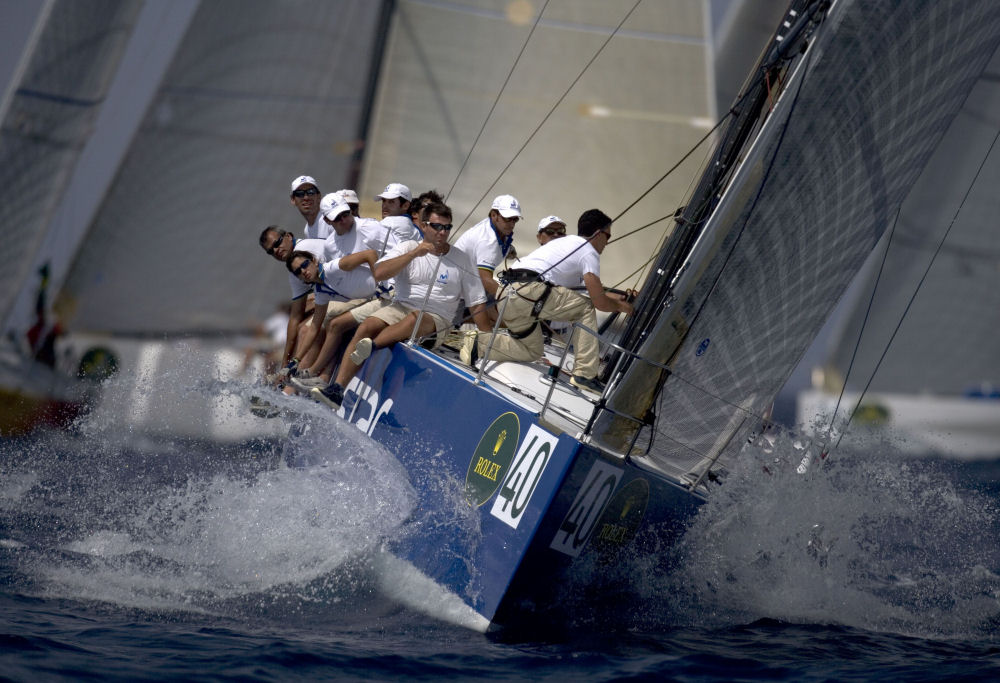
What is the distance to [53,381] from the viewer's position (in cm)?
810

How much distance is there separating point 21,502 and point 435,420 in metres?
2.12

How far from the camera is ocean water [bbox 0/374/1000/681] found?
3.08 meters

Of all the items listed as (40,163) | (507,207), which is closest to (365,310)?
(507,207)

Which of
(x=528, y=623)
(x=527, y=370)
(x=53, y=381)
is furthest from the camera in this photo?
(x=53, y=381)

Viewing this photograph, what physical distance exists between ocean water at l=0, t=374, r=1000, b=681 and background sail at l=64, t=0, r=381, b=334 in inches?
129

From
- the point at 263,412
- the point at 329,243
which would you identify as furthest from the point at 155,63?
the point at 263,412

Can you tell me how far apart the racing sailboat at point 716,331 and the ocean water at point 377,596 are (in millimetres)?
171

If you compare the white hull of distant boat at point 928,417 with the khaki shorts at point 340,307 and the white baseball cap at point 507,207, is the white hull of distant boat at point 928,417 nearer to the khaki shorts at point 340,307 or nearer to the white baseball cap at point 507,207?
the khaki shorts at point 340,307

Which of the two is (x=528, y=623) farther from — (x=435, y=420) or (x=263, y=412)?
(x=263, y=412)

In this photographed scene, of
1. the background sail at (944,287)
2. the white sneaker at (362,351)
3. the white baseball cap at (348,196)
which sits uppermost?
the background sail at (944,287)

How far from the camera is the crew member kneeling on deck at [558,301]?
4176 mm

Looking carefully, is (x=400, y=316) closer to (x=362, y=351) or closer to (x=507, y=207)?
(x=362, y=351)

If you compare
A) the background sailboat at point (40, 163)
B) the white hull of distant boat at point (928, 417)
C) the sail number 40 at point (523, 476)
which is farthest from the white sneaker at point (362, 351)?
the white hull of distant boat at point (928, 417)

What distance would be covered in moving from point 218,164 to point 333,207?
3.65 metres
